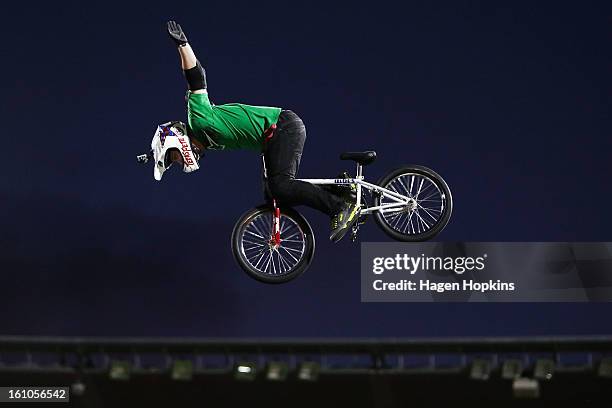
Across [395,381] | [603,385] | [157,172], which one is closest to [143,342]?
[395,381]

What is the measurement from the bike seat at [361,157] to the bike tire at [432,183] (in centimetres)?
41

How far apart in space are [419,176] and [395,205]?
0.39m

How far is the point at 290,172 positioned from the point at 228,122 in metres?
0.79

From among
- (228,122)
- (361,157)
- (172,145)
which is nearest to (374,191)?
(361,157)

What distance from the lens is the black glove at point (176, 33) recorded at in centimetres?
1094

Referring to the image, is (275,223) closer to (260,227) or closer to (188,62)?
(260,227)

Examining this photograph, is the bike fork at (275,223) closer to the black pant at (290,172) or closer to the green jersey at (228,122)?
the black pant at (290,172)

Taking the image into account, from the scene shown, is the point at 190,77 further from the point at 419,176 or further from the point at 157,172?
the point at 419,176

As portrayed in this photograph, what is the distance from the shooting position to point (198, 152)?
37.6 feet

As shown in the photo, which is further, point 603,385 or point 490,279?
point 603,385

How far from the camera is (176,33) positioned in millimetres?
10945

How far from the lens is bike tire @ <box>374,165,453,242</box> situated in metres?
11.7

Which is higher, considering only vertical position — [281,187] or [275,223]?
[281,187]

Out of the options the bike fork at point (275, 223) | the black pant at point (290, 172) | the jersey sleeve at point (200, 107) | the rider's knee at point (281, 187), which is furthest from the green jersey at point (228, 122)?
the bike fork at point (275, 223)
